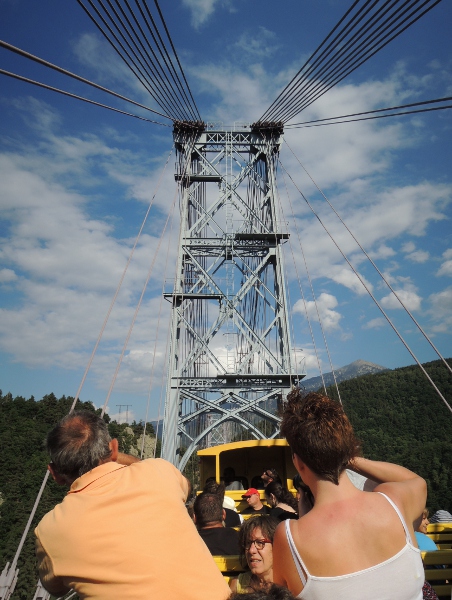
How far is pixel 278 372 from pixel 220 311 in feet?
8.64

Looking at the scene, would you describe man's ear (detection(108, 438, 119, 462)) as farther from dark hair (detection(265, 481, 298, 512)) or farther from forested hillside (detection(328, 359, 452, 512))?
forested hillside (detection(328, 359, 452, 512))

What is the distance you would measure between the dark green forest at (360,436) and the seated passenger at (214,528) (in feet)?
140

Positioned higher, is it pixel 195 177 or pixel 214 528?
pixel 195 177

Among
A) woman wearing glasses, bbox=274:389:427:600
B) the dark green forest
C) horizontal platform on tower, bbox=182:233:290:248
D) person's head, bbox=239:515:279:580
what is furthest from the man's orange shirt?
the dark green forest

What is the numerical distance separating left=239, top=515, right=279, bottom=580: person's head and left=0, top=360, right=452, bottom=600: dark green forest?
43.5m

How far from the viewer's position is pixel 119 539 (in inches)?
59.7

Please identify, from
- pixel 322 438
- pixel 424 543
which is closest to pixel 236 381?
pixel 424 543

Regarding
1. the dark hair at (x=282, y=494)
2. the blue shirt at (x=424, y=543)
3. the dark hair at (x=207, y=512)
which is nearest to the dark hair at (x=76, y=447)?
the dark hair at (x=207, y=512)

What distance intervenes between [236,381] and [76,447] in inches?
487

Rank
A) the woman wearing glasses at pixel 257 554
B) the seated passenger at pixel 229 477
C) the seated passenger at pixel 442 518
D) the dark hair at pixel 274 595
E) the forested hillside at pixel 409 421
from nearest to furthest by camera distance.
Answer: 1. the dark hair at pixel 274 595
2. the woman wearing glasses at pixel 257 554
3. the seated passenger at pixel 442 518
4. the seated passenger at pixel 229 477
5. the forested hillside at pixel 409 421

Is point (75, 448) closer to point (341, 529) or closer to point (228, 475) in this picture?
point (341, 529)

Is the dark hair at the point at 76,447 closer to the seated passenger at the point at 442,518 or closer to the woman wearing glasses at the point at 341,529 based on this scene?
the woman wearing glasses at the point at 341,529

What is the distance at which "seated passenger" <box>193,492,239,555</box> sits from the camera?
10.6 feet

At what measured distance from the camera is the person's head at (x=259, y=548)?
2357 mm
